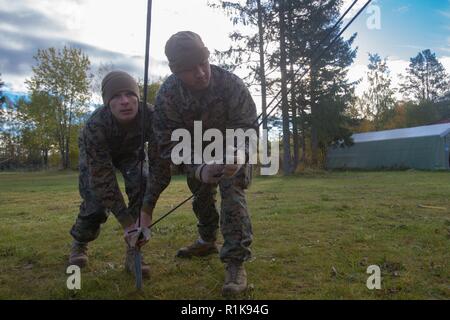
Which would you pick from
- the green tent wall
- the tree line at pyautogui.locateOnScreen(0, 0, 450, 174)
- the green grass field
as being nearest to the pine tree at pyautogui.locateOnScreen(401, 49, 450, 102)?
the tree line at pyautogui.locateOnScreen(0, 0, 450, 174)

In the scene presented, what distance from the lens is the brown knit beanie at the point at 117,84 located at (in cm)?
340

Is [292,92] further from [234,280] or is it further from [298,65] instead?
[234,280]

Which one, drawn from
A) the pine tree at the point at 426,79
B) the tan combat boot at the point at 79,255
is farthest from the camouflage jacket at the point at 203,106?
the pine tree at the point at 426,79

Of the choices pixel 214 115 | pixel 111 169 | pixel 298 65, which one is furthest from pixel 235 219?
pixel 298 65

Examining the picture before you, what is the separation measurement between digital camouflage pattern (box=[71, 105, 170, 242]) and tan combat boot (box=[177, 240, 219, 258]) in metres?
0.65

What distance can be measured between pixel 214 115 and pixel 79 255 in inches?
72.8

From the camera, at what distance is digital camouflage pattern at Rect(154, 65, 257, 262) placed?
3.13 metres

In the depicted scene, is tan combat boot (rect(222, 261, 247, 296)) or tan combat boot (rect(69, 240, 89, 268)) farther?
tan combat boot (rect(69, 240, 89, 268))

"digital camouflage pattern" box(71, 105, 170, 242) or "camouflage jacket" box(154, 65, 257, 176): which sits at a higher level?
"camouflage jacket" box(154, 65, 257, 176)

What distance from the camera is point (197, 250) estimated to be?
4.09 metres

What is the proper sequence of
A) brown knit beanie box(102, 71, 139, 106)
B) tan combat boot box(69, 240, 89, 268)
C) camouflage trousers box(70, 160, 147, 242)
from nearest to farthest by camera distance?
brown knit beanie box(102, 71, 139, 106) → camouflage trousers box(70, 160, 147, 242) → tan combat boot box(69, 240, 89, 268)

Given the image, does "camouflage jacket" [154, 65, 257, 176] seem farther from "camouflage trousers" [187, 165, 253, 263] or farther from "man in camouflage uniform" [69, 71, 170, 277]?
"camouflage trousers" [187, 165, 253, 263]

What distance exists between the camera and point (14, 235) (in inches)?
226

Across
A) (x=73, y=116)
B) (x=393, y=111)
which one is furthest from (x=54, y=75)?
(x=393, y=111)
